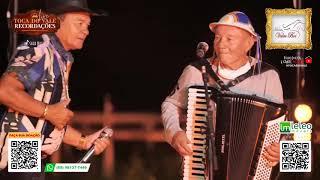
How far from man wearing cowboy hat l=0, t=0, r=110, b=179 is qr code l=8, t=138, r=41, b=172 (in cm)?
6

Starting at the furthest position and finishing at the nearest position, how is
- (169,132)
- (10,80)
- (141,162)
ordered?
(141,162) < (169,132) < (10,80)

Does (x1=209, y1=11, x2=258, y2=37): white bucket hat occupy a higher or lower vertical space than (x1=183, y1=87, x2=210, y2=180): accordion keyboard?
higher

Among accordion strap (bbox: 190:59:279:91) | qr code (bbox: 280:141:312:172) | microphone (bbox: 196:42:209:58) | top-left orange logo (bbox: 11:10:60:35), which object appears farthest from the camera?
qr code (bbox: 280:141:312:172)

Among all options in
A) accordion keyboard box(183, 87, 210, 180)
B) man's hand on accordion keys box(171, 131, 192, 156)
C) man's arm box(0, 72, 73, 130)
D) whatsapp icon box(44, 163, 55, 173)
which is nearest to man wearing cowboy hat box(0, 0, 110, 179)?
man's arm box(0, 72, 73, 130)

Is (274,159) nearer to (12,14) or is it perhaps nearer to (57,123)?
(57,123)

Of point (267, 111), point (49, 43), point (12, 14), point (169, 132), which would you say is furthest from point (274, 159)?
point (12, 14)

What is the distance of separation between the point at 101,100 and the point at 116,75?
0.79 ft

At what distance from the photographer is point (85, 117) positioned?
7219 millimetres

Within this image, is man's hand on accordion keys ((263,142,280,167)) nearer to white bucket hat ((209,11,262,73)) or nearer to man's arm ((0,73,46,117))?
white bucket hat ((209,11,262,73))

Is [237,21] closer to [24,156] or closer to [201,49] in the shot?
[201,49]

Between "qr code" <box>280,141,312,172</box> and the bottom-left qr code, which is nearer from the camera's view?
the bottom-left qr code

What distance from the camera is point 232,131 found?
6.62 m

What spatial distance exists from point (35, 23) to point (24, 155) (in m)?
1.06

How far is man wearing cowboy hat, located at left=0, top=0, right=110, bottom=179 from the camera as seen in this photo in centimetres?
655
